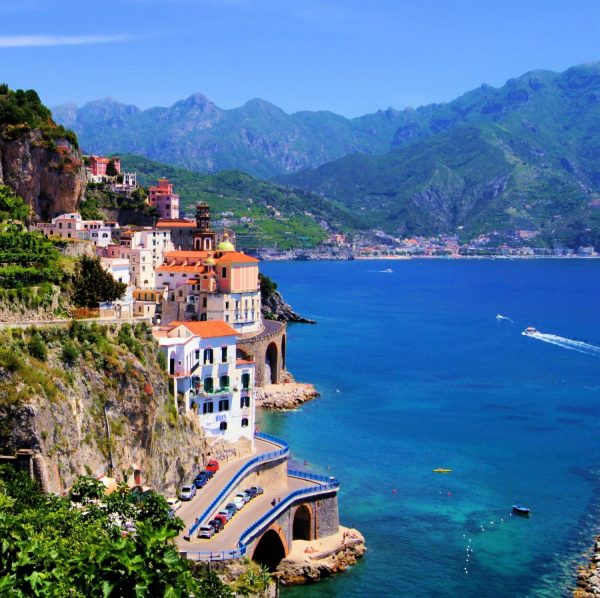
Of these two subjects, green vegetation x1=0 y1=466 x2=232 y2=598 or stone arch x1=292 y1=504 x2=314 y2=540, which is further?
stone arch x1=292 y1=504 x2=314 y2=540

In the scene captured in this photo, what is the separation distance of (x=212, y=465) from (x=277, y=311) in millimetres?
85628

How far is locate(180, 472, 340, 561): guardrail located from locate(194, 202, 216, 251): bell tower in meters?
37.5

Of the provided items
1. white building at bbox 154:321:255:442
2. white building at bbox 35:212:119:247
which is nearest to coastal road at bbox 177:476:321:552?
white building at bbox 154:321:255:442

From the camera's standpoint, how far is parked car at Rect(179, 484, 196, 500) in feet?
146

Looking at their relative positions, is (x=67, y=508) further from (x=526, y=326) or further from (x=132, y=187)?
(x=526, y=326)

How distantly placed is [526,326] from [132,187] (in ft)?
215

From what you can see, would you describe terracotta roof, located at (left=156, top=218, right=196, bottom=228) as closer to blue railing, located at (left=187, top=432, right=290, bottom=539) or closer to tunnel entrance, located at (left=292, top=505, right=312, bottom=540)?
blue railing, located at (left=187, top=432, right=290, bottom=539)

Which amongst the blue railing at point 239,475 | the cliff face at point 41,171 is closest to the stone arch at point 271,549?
the blue railing at point 239,475

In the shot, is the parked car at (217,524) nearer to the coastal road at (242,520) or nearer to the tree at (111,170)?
the coastal road at (242,520)

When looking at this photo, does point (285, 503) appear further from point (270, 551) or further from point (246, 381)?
point (246, 381)

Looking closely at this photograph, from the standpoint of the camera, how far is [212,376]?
169ft

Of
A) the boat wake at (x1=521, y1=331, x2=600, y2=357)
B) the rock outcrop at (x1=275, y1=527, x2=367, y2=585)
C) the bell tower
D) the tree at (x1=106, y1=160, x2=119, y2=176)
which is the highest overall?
the tree at (x1=106, y1=160, x2=119, y2=176)

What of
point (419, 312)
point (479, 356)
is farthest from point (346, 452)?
point (419, 312)

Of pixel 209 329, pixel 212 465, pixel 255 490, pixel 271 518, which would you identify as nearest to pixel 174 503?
pixel 271 518
